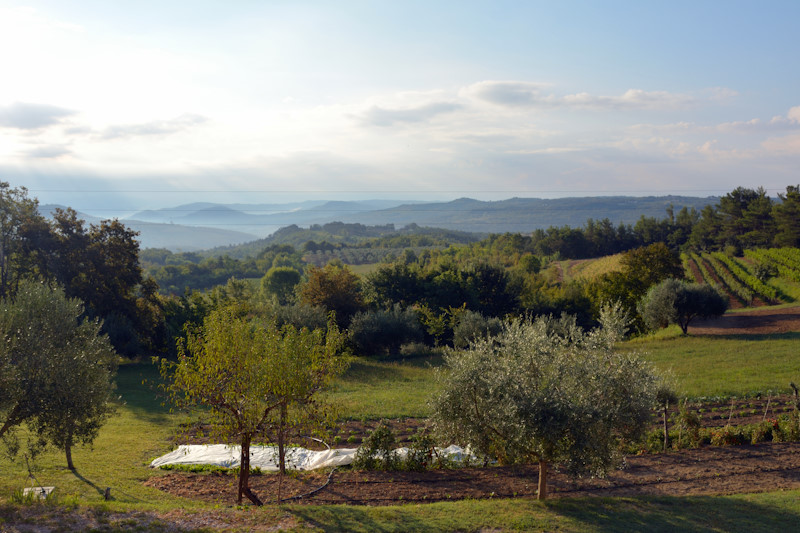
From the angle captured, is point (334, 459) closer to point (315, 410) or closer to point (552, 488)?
point (315, 410)

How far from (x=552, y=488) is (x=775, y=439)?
32.3ft

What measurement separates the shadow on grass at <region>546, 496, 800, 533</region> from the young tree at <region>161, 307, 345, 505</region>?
7258mm

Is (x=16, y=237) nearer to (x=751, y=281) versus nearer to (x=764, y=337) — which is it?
(x=764, y=337)

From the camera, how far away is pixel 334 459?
57.8 ft

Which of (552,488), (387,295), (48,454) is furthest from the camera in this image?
(387,295)

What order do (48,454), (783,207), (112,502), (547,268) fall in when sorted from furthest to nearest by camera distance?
(547,268) → (783,207) → (48,454) → (112,502)

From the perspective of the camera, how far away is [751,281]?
63.9 metres

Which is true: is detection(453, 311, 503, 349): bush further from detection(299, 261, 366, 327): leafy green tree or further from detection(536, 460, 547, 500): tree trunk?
detection(536, 460, 547, 500): tree trunk

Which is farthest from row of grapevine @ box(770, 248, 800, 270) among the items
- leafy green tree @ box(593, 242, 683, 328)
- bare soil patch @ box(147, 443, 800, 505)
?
bare soil patch @ box(147, 443, 800, 505)

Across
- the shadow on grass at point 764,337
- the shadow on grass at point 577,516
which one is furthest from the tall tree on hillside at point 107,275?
the shadow on grass at point 764,337

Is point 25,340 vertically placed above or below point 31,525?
above

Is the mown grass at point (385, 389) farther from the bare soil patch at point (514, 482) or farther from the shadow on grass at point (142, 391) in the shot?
the shadow on grass at point (142, 391)

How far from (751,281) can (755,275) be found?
3.29 m

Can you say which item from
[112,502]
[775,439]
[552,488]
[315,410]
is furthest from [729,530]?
[112,502]
